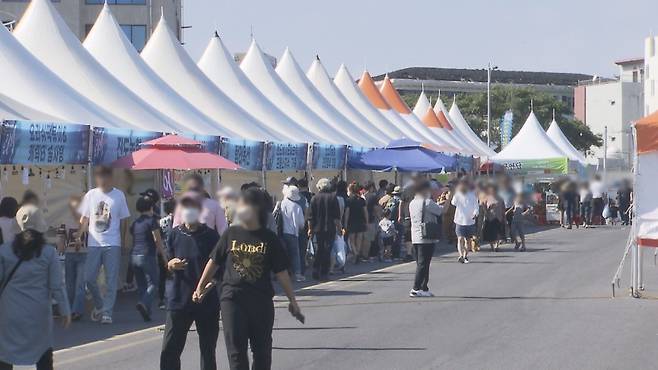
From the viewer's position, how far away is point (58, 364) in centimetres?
1084

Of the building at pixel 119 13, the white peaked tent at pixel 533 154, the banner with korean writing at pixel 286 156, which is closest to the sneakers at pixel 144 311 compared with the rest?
the banner with korean writing at pixel 286 156

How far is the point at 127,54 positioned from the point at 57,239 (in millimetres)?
7930

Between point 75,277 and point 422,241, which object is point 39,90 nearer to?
point 75,277

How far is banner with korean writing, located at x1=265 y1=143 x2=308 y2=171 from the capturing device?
22.5 m

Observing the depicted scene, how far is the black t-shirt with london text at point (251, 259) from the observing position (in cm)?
824

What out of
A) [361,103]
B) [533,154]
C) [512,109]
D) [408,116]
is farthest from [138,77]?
[512,109]

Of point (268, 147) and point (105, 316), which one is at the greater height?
point (268, 147)

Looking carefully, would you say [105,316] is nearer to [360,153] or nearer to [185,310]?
[185,310]

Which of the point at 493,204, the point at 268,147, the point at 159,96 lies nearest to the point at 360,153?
the point at 493,204

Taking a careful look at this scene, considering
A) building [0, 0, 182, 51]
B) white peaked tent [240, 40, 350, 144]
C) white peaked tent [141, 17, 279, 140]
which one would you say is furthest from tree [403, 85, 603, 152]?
white peaked tent [141, 17, 279, 140]

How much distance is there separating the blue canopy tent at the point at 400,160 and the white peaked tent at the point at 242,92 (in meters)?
1.97

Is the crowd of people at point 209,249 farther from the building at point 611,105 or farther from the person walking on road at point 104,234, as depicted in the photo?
the building at point 611,105

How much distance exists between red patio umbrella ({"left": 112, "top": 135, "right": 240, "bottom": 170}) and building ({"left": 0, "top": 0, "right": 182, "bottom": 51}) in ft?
147

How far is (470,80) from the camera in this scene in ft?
502
